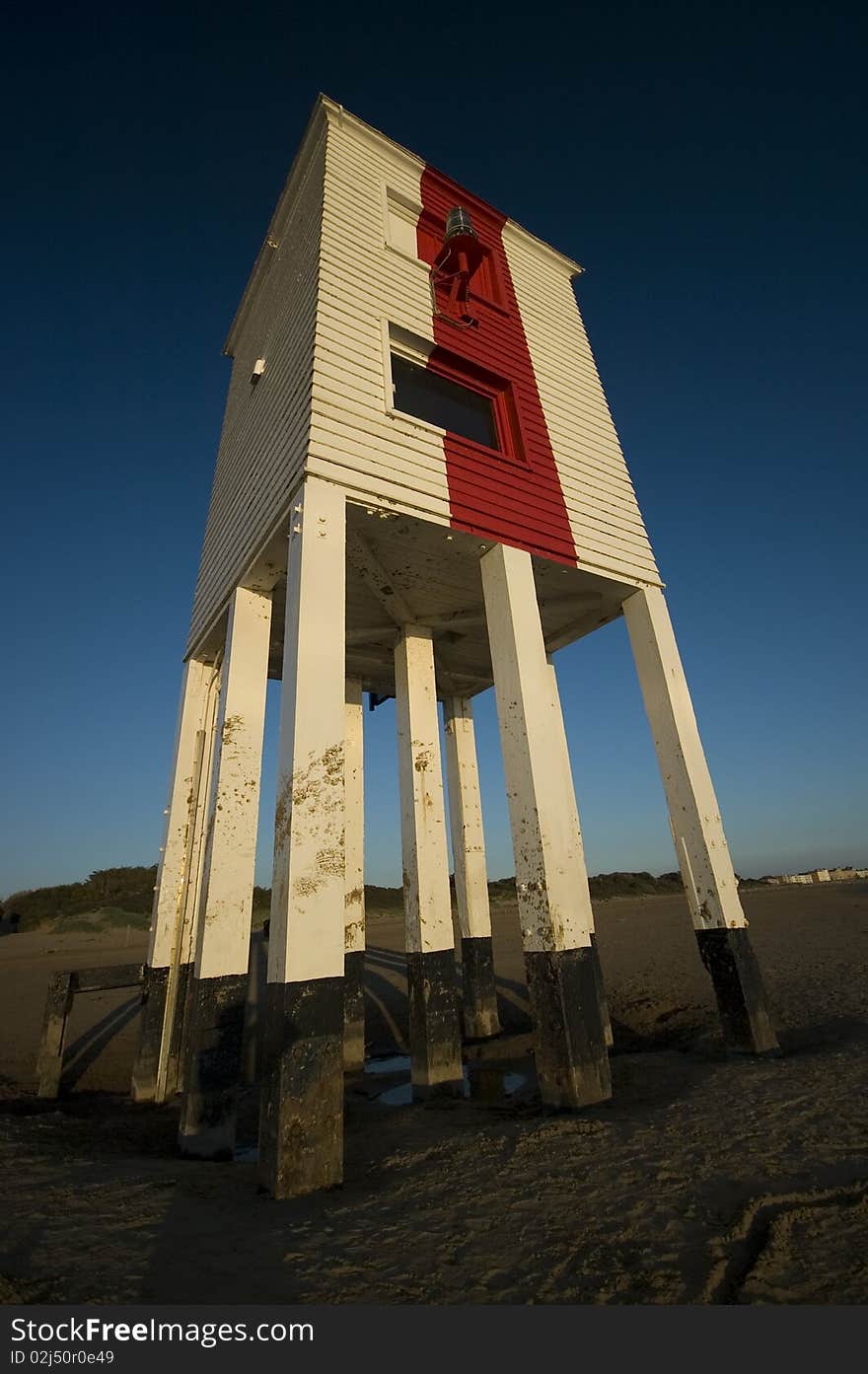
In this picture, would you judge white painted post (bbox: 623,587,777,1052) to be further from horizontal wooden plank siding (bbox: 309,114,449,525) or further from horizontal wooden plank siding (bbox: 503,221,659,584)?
horizontal wooden plank siding (bbox: 309,114,449,525)

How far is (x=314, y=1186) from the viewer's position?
336 cm

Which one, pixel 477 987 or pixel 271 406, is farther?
pixel 477 987

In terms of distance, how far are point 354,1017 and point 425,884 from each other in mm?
2576

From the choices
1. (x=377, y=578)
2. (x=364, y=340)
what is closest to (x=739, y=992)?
(x=377, y=578)

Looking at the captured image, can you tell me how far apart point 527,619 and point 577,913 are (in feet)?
9.73

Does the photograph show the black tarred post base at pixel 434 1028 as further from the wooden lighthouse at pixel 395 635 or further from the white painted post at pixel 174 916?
the white painted post at pixel 174 916

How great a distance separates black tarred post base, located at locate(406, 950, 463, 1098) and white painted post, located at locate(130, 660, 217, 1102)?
9.83 ft

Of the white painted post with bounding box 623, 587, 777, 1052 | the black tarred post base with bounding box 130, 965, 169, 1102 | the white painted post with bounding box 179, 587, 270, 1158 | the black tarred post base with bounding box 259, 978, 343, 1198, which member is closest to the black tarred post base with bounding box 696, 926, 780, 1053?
the white painted post with bounding box 623, 587, 777, 1052

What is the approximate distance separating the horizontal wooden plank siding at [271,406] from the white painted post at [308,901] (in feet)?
5.08

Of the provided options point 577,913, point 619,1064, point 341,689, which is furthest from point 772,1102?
point 341,689

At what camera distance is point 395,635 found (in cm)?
875

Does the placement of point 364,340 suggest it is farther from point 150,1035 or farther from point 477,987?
point 477,987

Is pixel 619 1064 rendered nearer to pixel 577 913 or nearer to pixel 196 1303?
pixel 577 913

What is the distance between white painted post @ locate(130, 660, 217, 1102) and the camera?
272 inches
